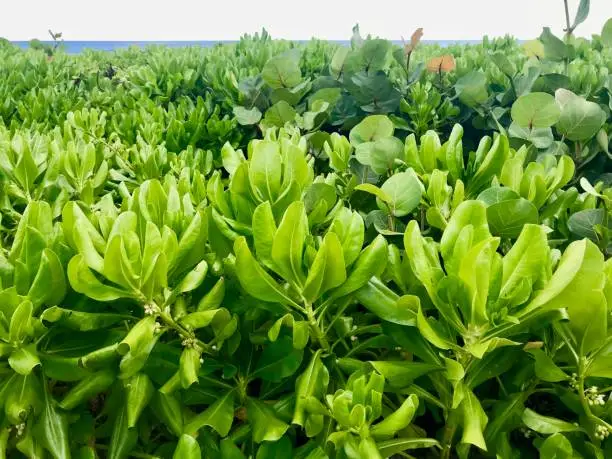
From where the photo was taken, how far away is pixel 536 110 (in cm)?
169

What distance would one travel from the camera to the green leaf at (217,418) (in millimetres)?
982

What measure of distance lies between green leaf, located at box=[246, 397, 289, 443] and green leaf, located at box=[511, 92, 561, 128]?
1236mm

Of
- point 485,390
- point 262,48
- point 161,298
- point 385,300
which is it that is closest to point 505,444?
point 485,390

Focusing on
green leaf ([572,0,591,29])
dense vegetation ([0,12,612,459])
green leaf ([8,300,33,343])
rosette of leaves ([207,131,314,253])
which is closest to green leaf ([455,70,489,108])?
green leaf ([572,0,591,29])

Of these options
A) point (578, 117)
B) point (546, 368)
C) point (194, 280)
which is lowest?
point (546, 368)

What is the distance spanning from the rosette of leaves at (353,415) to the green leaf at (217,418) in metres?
0.15

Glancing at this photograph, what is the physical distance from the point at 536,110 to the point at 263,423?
1.30 metres

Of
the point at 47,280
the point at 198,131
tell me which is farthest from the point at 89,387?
the point at 198,131

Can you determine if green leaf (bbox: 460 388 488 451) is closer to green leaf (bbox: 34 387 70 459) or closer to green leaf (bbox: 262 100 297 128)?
green leaf (bbox: 34 387 70 459)

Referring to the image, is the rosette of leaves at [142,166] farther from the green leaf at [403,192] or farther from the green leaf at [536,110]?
the green leaf at [536,110]

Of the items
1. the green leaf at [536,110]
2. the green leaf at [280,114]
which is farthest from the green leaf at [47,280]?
the green leaf at [280,114]

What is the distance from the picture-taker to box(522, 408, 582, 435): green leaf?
3.23 feet

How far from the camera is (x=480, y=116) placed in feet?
7.90

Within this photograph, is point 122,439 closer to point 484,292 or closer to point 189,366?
point 189,366
